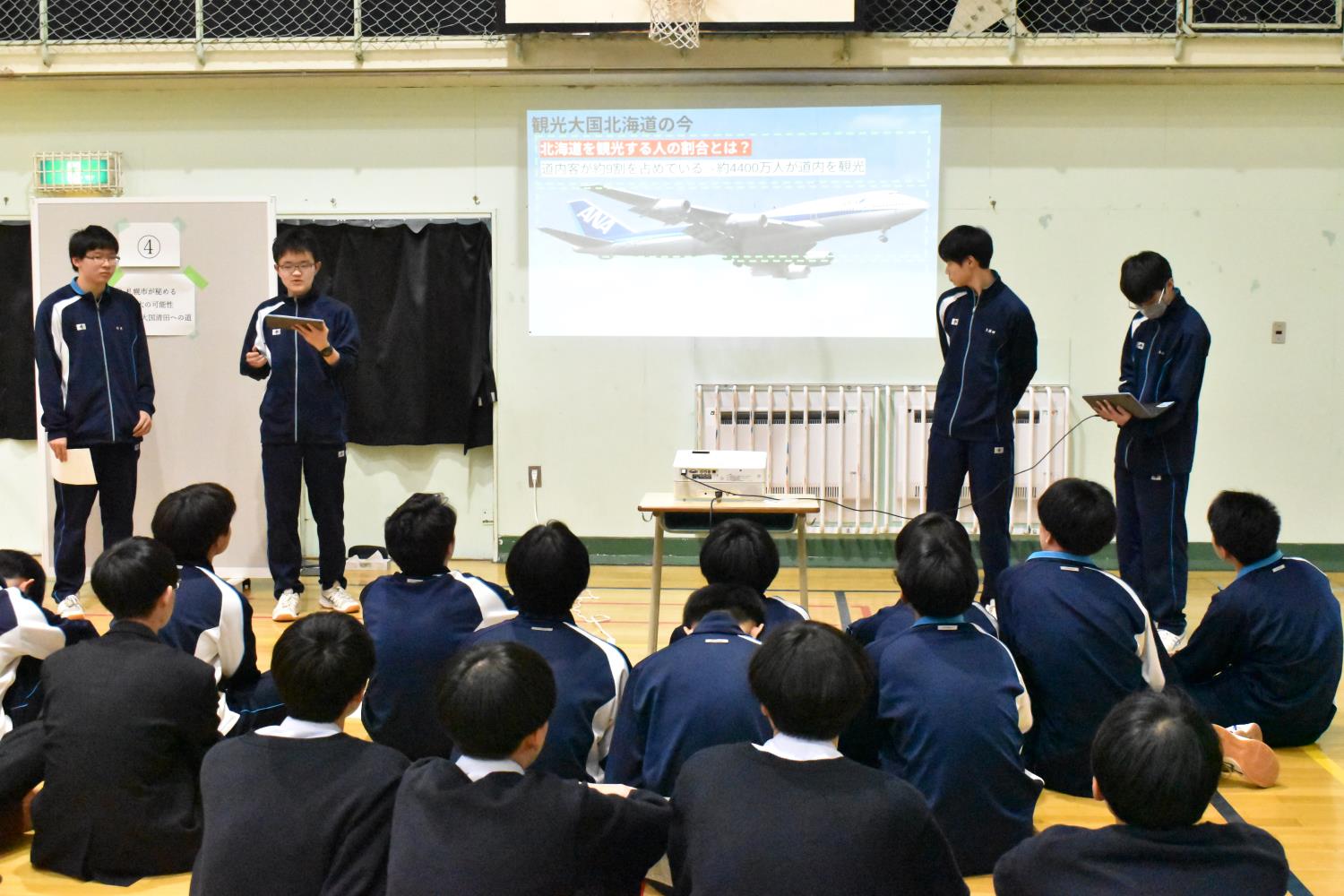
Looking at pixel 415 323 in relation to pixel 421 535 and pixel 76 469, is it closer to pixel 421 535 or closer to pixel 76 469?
pixel 76 469

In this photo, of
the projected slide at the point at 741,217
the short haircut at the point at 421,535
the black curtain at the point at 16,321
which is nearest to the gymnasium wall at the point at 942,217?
the projected slide at the point at 741,217

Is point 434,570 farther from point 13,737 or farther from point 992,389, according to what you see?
point 992,389

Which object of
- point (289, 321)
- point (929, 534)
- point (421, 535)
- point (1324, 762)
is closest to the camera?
point (929, 534)

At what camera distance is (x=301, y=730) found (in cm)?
183

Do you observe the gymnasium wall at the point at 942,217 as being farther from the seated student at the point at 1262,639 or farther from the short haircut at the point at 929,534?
the short haircut at the point at 929,534

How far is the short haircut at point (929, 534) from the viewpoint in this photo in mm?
2524

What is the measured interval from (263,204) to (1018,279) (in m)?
3.43

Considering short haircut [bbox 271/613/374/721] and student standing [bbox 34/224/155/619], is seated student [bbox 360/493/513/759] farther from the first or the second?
student standing [bbox 34/224/155/619]

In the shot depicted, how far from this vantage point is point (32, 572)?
3.02 m

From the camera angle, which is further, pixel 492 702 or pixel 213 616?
pixel 213 616

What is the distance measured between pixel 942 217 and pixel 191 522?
3874 mm

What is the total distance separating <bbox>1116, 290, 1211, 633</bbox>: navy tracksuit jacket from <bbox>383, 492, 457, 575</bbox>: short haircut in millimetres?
2500

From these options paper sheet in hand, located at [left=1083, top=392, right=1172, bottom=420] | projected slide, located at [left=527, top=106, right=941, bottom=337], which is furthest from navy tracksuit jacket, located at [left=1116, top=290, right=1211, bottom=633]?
projected slide, located at [left=527, top=106, right=941, bottom=337]

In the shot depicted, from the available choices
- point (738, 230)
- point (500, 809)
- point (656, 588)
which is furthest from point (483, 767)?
point (738, 230)
